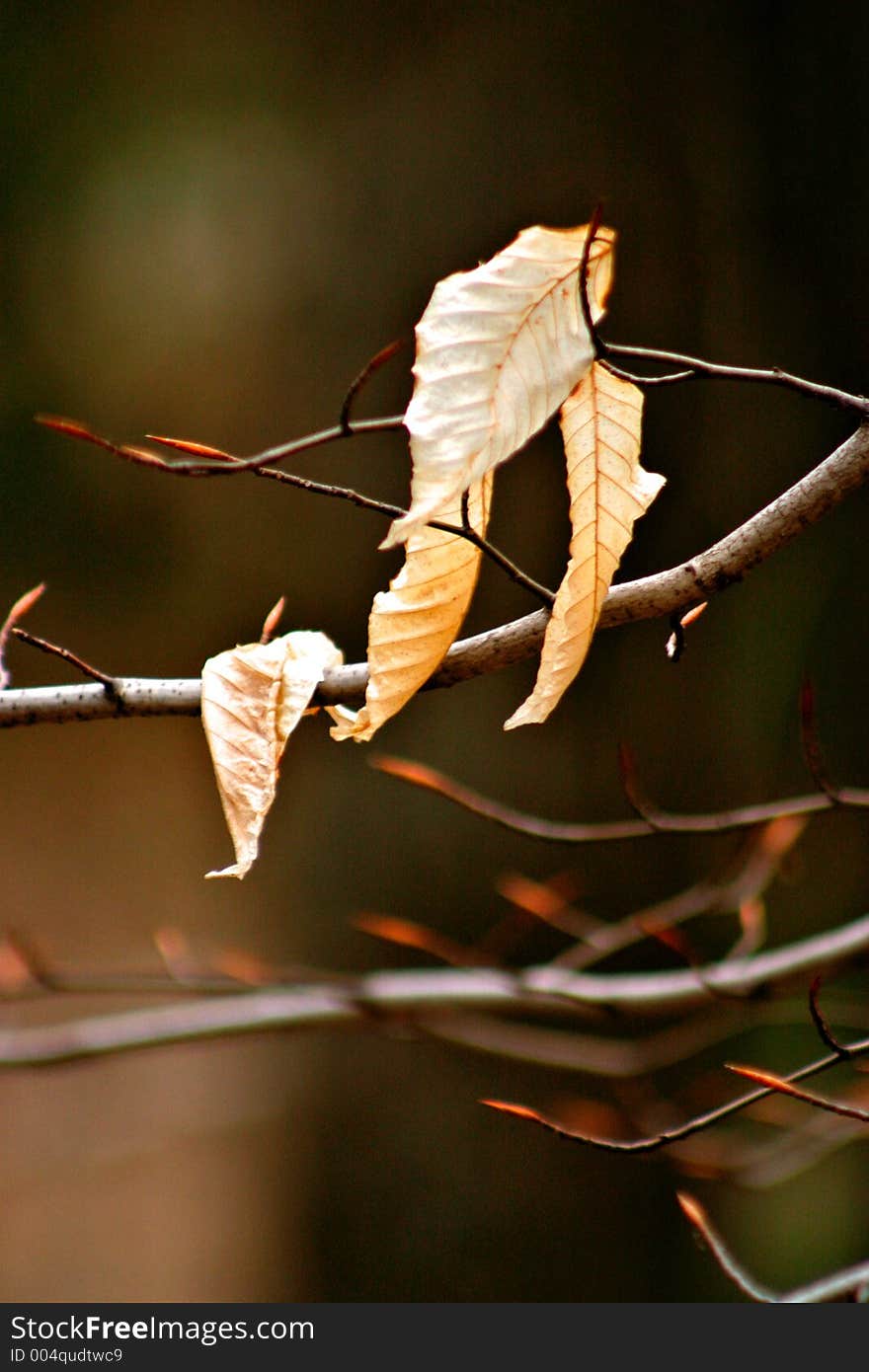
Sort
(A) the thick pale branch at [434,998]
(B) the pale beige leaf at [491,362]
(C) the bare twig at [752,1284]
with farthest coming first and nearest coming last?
(A) the thick pale branch at [434,998] → (C) the bare twig at [752,1284] → (B) the pale beige leaf at [491,362]

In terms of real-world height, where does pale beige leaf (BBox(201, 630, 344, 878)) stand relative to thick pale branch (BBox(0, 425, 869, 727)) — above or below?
below

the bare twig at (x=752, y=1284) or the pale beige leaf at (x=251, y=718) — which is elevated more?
the pale beige leaf at (x=251, y=718)

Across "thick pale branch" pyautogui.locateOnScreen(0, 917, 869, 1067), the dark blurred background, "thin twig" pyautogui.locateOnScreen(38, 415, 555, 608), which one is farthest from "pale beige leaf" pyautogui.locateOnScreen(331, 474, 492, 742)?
the dark blurred background

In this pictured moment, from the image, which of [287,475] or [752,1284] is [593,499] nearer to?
[287,475]

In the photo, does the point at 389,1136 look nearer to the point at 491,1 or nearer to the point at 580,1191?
the point at 580,1191

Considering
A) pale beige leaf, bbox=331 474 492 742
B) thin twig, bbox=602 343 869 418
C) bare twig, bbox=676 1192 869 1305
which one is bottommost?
bare twig, bbox=676 1192 869 1305

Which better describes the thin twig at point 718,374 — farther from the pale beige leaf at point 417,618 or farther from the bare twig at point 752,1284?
the bare twig at point 752,1284

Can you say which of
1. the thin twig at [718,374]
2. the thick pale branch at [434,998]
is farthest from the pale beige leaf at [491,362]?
the thick pale branch at [434,998]

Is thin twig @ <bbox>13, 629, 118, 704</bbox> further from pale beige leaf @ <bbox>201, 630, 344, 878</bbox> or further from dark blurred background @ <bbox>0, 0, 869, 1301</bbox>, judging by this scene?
dark blurred background @ <bbox>0, 0, 869, 1301</bbox>

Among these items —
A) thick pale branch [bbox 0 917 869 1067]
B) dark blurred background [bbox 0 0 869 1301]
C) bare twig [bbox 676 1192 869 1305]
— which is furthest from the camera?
dark blurred background [bbox 0 0 869 1301]
